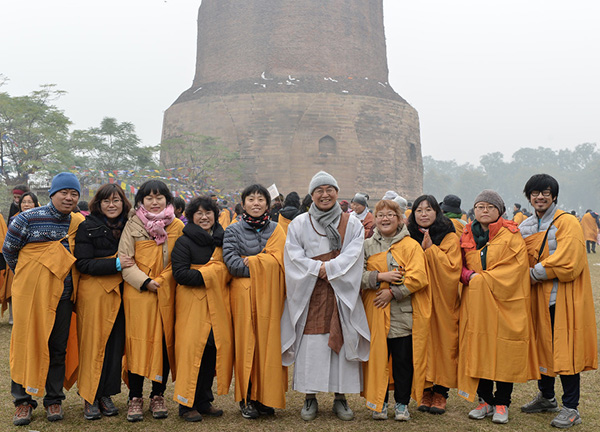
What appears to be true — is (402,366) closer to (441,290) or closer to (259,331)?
(441,290)

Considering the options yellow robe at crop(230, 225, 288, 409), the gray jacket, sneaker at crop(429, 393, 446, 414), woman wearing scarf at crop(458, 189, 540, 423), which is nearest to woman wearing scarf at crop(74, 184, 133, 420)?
the gray jacket

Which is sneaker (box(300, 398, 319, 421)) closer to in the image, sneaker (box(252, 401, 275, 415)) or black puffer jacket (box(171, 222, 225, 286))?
sneaker (box(252, 401, 275, 415))

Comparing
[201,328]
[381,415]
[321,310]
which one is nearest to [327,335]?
[321,310]

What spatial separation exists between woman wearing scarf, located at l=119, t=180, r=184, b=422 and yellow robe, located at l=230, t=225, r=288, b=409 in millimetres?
475

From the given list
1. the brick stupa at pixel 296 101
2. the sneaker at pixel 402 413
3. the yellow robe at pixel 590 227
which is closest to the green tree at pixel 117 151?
the brick stupa at pixel 296 101

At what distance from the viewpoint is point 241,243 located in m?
3.83

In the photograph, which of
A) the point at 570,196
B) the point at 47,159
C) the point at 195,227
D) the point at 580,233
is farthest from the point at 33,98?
the point at 570,196

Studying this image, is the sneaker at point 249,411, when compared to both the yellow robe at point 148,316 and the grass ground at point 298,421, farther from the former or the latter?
the yellow robe at point 148,316

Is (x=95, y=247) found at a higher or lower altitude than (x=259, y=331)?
higher

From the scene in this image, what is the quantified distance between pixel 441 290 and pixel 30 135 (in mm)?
20446

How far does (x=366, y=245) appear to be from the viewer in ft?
12.9

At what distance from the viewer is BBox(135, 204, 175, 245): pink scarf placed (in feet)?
12.3

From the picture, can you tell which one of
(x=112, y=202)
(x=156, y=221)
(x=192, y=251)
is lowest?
(x=192, y=251)

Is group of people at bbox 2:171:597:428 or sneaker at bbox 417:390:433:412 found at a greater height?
group of people at bbox 2:171:597:428
